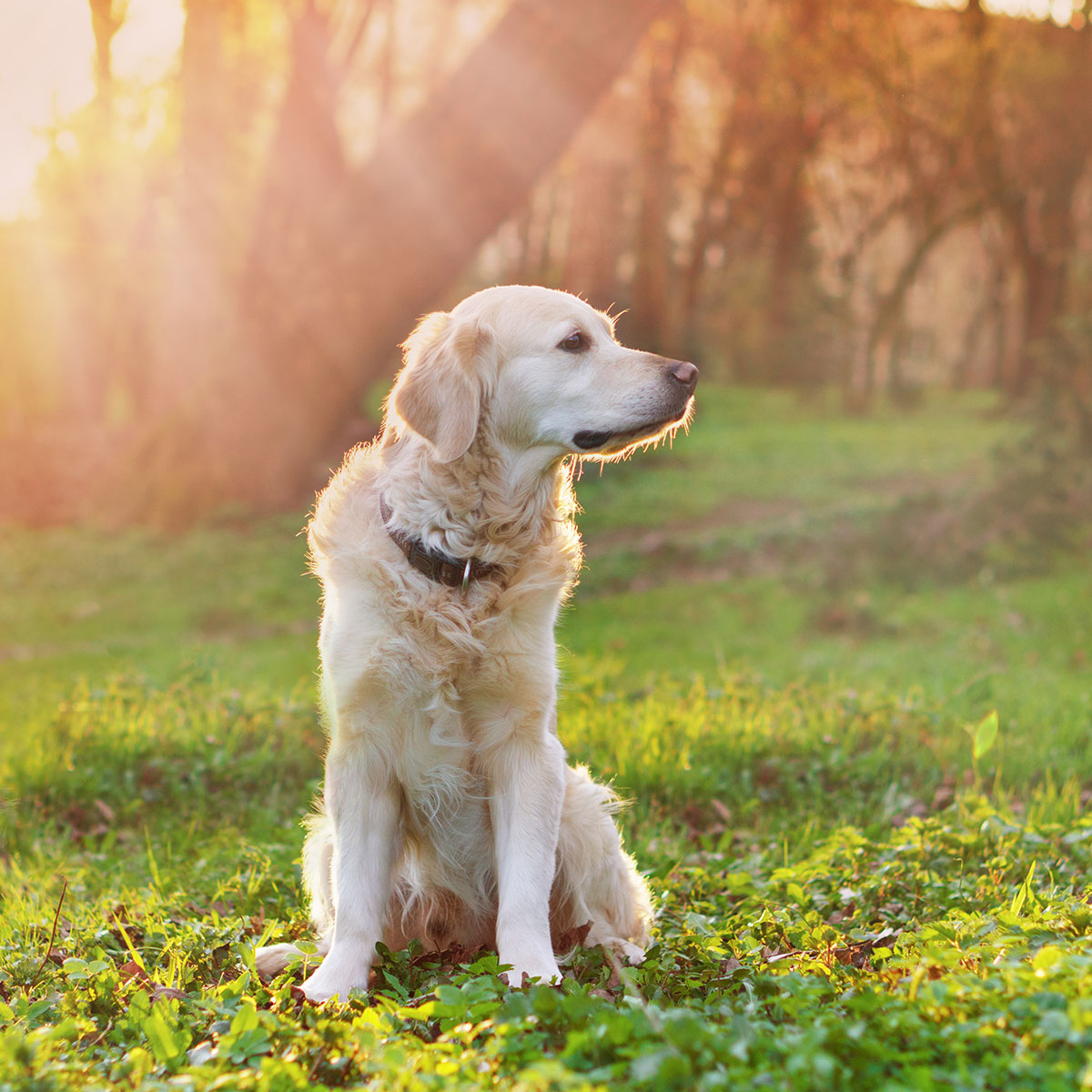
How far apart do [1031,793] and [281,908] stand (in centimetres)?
310

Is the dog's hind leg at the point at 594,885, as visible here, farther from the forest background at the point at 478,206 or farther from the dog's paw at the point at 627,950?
the forest background at the point at 478,206

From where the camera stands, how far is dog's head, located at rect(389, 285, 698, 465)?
3213mm

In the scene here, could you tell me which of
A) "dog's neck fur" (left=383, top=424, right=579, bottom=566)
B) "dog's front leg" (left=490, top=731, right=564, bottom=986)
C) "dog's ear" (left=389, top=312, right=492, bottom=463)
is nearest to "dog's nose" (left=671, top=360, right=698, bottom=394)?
"dog's neck fur" (left=383, top=424, right=579, bottom=566)

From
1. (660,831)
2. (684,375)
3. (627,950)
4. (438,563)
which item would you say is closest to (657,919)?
(627,950)

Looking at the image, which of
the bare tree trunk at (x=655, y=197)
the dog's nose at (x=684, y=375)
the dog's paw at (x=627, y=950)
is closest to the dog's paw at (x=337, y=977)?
the dog's paw at (x=627, y=950)

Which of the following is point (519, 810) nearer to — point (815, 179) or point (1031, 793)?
point (1031, 793)

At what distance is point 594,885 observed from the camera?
321cm

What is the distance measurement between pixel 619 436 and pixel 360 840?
1398 millimetres

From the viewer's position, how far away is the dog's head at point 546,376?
3213 millimetres

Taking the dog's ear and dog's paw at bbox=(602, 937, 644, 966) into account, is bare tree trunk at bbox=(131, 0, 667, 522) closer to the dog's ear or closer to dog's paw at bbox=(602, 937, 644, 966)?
the dog's ear

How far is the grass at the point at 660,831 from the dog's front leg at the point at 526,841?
151 mm

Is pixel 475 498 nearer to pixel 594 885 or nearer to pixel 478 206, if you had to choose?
pixel 594 885

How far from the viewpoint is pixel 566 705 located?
18.0ft

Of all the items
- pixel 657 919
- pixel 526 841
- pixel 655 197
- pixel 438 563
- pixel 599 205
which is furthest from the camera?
pixel 655 197
